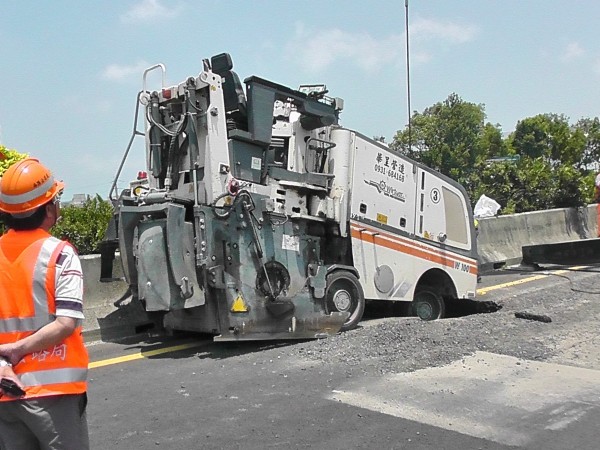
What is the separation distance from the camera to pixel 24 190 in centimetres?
249

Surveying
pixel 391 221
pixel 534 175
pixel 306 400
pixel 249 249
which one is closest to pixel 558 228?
pixel 534 175

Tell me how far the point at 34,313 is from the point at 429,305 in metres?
6.94

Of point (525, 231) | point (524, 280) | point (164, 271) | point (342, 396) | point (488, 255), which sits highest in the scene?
point (525, 231)

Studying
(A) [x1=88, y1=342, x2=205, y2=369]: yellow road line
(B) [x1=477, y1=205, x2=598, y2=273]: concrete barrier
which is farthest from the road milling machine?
(B) [x1=477, y1=205, x2=598, y2=273]: concrete barrier

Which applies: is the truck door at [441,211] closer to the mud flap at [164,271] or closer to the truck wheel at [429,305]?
the truck wheel at [429,305]

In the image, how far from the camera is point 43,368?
2.43m

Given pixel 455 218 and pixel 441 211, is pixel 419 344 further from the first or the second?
pixel 455 218

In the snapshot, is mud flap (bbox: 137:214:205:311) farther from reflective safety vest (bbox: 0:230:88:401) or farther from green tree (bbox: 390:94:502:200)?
green tree (bbox: 390:94:502:200)

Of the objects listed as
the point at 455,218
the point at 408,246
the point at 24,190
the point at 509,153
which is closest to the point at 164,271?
the point at 408,246

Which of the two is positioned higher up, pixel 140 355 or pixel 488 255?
pixel 488 255

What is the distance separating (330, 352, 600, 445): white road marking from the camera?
425cm

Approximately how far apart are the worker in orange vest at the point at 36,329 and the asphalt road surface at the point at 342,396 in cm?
167

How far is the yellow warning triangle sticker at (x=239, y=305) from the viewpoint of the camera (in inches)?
252

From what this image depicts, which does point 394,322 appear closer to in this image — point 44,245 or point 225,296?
point 225,296
